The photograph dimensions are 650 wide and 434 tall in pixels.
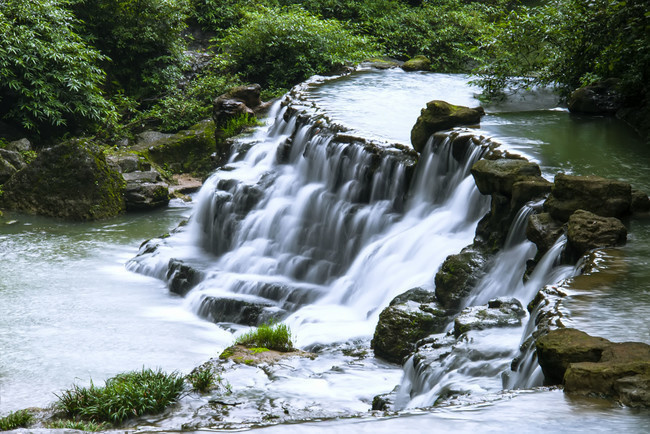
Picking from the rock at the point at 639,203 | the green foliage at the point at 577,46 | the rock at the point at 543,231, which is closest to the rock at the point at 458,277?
the rock at the point at 543,231

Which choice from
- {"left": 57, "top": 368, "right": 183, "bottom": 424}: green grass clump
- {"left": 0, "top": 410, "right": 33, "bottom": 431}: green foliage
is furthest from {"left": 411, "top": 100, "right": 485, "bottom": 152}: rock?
{"left": 0, "top": 410, "right": 33, "bottom": 431}: green foliage

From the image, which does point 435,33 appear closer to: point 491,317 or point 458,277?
point 458,277

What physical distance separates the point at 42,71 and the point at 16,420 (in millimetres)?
13991

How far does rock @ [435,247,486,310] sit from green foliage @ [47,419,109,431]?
162 inches

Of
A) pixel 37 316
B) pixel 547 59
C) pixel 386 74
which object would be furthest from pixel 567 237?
pixel 386 74

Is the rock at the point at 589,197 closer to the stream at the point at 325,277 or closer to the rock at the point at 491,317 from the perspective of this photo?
the stream at the point at 325,277

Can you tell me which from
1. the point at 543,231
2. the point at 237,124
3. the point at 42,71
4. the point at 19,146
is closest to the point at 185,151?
the point at 237,124

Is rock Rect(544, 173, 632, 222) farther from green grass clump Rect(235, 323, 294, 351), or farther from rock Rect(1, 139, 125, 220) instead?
rock Rect(1, 139, 125, 220)

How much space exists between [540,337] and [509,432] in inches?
42.6

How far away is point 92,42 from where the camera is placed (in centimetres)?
2133

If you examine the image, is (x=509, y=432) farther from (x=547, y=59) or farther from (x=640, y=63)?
(x=547, y=59)

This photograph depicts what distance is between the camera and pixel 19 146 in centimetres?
1678

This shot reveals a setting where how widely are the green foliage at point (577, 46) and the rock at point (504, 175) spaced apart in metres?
2.49

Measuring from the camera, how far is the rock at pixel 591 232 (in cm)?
653
